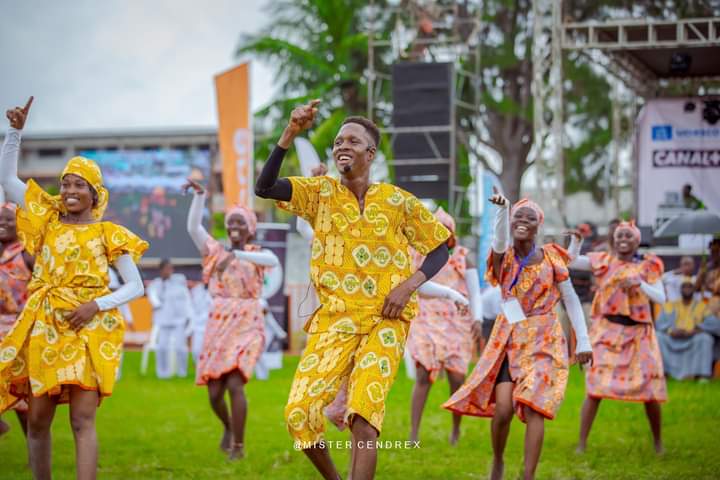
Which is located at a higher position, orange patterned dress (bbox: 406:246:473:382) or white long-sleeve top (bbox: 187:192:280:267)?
white long-sleeve top (bbox: 187:192:280:267)

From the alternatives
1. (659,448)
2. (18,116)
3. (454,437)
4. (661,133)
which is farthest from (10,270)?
(661,133)

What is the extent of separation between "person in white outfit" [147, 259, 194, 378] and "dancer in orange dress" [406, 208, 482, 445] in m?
8.65

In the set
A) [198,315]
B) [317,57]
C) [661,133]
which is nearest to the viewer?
[198,315]

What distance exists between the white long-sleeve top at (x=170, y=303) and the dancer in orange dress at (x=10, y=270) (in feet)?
32.3

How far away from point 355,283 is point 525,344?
183 centimetres

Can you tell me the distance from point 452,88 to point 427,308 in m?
Answer: 11.0

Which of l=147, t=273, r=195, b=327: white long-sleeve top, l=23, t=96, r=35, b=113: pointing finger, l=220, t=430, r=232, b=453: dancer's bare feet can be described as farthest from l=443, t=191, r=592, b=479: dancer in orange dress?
l=147, t=273, r=195, b=327: white long-sleeve top

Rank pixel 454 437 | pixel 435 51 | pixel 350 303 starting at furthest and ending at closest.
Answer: pixel 435 51 → pixel 454 437 → pixel 350 303

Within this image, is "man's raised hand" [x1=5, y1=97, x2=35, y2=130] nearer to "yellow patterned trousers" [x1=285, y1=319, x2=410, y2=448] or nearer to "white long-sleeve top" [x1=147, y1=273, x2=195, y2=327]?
"yellow patterned trousers" [x1=285, y1=319, x2=410, y2=448]

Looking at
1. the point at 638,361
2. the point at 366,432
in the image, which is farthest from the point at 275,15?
the point at 366,432

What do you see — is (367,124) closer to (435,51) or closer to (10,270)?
(10,270)

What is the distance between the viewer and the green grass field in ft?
26.4

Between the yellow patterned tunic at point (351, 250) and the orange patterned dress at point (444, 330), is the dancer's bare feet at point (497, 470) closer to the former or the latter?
the yellow patterned tunic at point (351, 250)

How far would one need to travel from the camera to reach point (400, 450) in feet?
29.4
